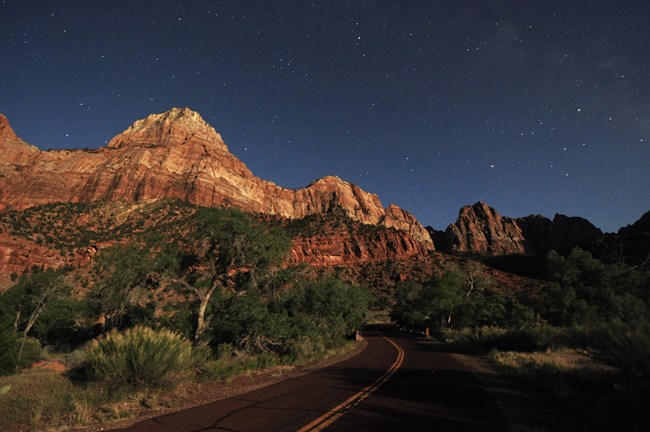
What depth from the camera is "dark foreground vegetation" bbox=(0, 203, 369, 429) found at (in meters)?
8.74

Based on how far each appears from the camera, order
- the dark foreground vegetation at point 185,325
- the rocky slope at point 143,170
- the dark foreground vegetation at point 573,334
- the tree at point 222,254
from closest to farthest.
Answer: the dark foreground vegetation at point 573,334 → the dark foreground vegetation at point 185,325 → the tree at point 222,254 → the rocky slope at point 143,170

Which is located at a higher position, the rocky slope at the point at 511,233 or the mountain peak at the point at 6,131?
the mountain peak at the point at 6,131

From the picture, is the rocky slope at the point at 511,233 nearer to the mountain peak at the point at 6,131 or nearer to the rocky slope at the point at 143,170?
the rocky slope at the point at 143,170

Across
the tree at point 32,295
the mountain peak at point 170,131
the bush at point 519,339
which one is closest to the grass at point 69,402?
the bush at point 519,339

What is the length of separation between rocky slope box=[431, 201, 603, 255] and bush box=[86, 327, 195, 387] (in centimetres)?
17780

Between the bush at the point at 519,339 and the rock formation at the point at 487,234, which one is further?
the rock formation at the point at 487,234

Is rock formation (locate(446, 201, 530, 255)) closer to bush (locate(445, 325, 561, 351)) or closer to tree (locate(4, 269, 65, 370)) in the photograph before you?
bush (locate(445, 325, 561, 351))

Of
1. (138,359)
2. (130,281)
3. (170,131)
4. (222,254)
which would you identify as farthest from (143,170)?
(138,359)

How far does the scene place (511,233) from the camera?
188 metres

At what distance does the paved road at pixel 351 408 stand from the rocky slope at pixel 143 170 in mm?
70170

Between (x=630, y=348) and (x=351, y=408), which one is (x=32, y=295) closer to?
(x=351, y=408)

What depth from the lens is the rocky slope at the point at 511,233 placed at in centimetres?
17738

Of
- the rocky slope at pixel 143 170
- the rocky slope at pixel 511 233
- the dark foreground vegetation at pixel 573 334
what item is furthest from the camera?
the rocky slope at pixel 511 233

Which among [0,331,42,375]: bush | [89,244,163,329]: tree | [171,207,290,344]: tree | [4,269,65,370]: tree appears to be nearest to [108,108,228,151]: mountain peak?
[4,269,65,370]: tree
